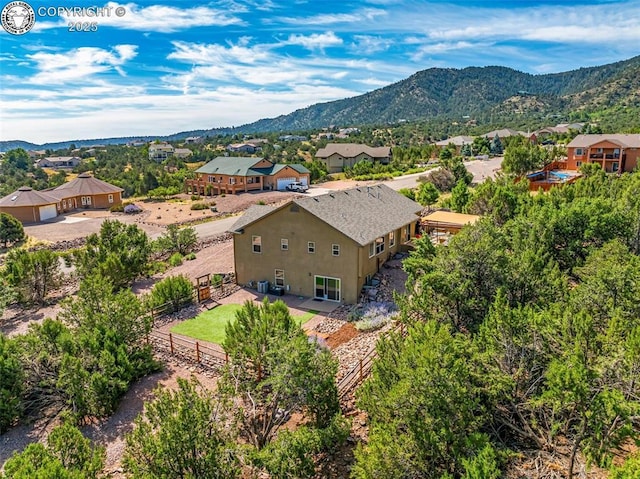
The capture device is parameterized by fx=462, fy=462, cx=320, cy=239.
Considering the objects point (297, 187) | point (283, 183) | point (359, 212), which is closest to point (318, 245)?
point (359, 212)

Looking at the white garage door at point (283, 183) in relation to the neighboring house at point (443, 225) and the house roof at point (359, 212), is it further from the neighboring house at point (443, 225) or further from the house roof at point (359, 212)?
the neighboring house at point (443, 225)

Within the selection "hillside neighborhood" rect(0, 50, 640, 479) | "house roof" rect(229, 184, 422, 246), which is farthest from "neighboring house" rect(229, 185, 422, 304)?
"hillside neighborhood" rect(0, 50, 640, 479)

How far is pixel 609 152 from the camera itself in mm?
60812

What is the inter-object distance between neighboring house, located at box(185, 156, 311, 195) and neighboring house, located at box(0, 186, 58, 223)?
69.5 ft

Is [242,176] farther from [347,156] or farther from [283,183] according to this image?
[347,156]

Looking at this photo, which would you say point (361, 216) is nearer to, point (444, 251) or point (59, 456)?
point (444, 251)

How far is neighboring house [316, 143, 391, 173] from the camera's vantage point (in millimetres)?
93875

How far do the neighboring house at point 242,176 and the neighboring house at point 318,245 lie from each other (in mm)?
41192

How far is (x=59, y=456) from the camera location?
399 inches

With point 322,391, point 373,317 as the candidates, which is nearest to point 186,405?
point 322,391

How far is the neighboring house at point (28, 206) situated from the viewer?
53.7 m

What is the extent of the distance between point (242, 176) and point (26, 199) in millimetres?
27221

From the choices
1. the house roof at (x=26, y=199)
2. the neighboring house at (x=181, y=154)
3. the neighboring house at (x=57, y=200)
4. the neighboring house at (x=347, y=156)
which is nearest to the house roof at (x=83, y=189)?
the neighboring house at (x=57, y=200)

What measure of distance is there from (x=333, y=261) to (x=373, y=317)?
4.17m
